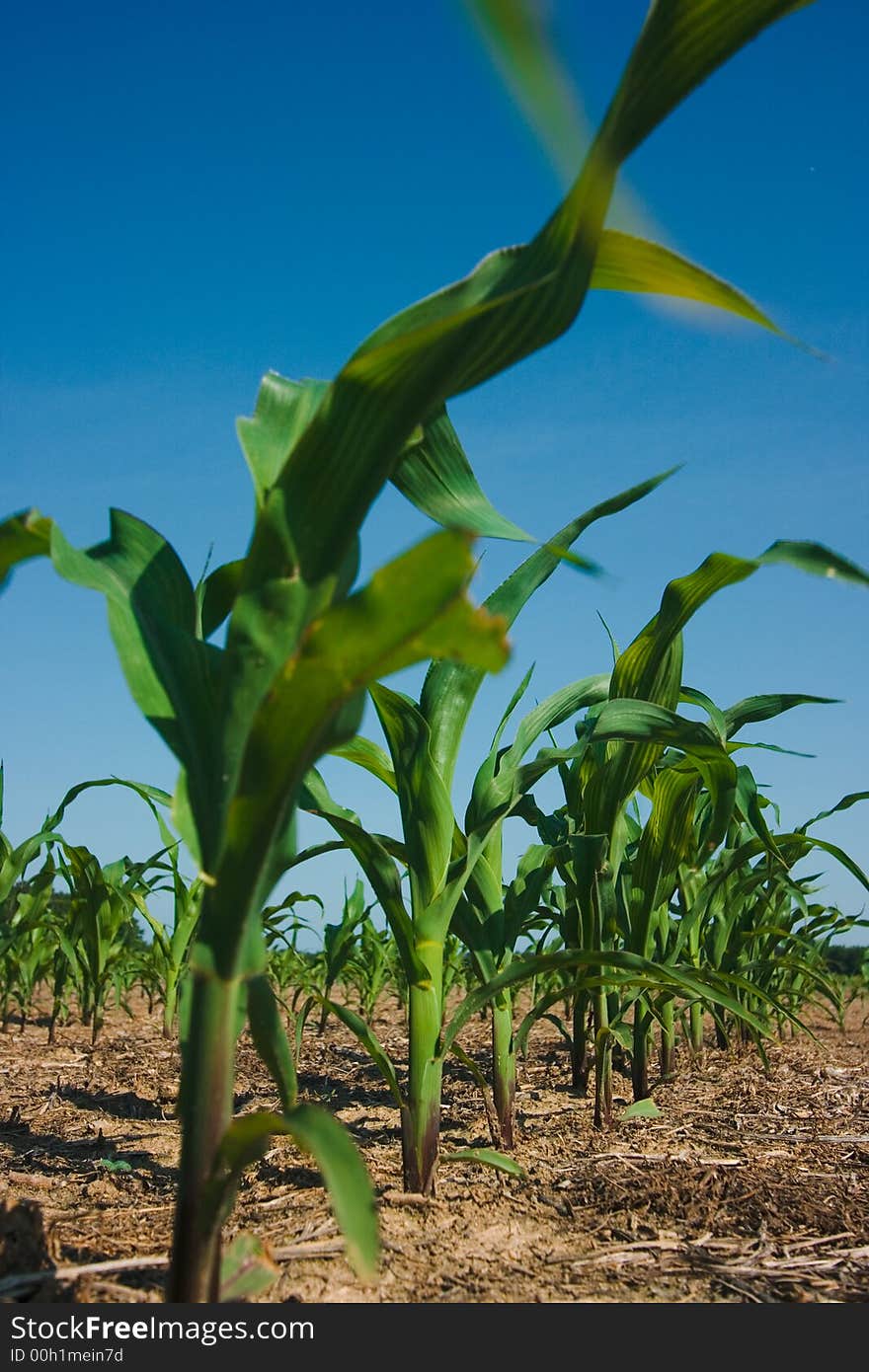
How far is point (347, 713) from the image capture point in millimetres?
878

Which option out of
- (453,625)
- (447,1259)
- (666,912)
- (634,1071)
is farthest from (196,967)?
(666,912)

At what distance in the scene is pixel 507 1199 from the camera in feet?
5.82

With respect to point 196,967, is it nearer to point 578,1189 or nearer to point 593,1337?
point 593,1337

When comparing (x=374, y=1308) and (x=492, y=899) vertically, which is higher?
(x=492, y=899)

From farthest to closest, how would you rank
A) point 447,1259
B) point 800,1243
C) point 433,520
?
point 800,1243
point 447,1259
point 433,520

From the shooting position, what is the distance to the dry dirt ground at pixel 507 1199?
1.36 meters

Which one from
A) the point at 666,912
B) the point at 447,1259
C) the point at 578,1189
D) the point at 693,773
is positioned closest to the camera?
the point at 447,1259

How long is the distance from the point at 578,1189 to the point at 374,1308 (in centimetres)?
84

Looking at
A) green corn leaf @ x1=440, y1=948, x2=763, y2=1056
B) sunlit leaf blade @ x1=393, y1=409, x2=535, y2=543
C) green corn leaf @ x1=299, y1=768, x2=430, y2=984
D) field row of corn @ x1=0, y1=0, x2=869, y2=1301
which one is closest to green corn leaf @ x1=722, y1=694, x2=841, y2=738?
field row of corn @ x1=0, y1=0, x2=869, y2=1301

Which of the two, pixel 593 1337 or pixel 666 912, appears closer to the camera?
pixel 593 1337

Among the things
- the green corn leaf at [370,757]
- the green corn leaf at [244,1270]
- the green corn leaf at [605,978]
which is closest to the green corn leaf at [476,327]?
the green corn leaf at [244,1270]

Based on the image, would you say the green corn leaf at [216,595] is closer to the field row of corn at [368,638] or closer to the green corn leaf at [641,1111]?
the field row of corn at [368,638]

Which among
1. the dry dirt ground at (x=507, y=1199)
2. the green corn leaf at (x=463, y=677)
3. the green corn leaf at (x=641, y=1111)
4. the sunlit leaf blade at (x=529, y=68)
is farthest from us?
the green corn leaf at (x=641, y=1111)

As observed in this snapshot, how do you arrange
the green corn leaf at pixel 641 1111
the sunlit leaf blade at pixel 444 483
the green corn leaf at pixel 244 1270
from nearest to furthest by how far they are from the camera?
the green corn leaf at pixel 244 1270, the sunlit leaf blade at pixel 444 483, the green corn leaf at pixel 641 1111
